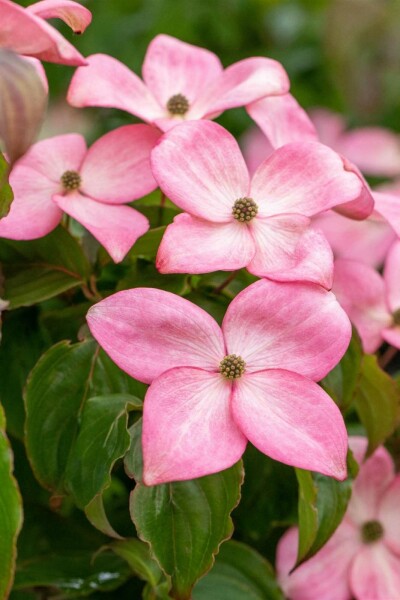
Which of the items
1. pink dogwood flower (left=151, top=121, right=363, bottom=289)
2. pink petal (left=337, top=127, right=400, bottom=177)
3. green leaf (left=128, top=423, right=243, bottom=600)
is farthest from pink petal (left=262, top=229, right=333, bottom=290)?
pink petal (left=337, top=127, right=400, bottom=177)

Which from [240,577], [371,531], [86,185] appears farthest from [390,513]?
[86,185]

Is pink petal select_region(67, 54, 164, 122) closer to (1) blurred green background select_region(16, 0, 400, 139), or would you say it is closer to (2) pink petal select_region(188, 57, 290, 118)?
(2) pink petal select_region(188, 57, 290, 118)

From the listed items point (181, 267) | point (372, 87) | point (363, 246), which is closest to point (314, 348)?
point (181, 267)

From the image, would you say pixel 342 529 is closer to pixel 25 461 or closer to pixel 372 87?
pixel 25 461

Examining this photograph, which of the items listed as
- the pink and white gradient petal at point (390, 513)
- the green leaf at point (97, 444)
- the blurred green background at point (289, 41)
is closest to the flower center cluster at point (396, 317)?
the pink and white gradient petal at point (390, 513)

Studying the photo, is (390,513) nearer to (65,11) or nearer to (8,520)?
(8,520)

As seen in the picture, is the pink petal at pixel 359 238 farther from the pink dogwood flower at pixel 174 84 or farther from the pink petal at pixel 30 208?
the pink petal at pixel 30 208
